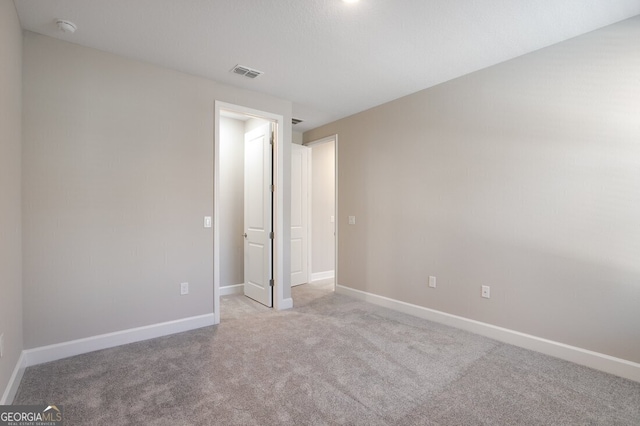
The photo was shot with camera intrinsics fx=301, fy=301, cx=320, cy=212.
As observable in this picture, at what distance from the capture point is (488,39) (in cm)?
246

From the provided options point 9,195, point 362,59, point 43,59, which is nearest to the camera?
point 9,195

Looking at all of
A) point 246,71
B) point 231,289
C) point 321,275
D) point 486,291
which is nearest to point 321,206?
point 321,275

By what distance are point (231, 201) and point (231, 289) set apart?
133 centimetres

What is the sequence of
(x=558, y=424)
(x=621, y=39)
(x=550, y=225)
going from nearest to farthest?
(x=558, y=424)
(x=621, y=39)
(x=550, y=225)

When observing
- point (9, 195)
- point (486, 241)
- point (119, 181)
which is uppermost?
point (119, 181)

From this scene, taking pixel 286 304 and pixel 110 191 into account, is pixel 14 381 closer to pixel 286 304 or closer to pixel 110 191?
pixel 110 191

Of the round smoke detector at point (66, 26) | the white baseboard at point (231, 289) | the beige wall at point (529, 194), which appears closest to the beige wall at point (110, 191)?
the round smoke detector at point (66, 26)

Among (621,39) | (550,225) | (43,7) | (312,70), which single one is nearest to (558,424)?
(550,225)

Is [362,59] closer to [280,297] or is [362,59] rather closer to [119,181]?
[119,181]

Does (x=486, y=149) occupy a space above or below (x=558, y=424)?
above

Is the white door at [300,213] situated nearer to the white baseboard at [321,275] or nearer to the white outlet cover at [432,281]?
the white baseboard at [321,275]

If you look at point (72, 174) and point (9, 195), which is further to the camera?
point (72, 174)

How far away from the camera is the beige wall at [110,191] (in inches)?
94.2

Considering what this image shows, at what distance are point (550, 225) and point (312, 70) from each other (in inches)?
102
